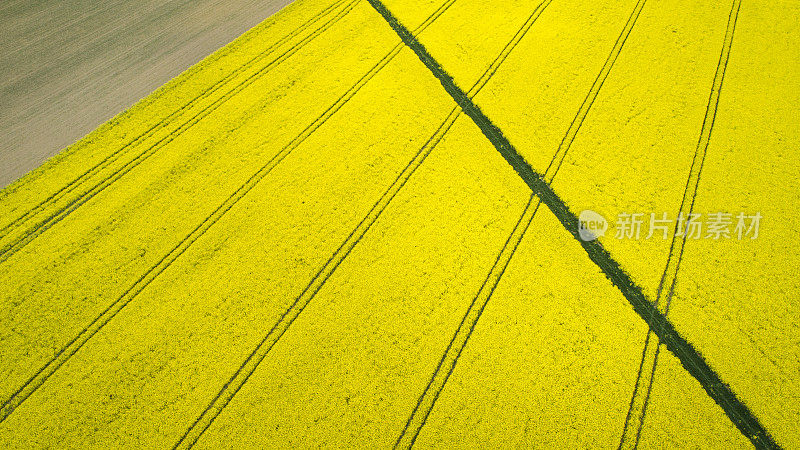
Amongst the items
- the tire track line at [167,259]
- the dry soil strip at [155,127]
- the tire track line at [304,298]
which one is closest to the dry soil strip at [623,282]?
the tire track line at [304,298]

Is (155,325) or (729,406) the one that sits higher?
(155,325)

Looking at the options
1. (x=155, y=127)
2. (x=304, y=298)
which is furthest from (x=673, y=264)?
(x=155, y=127)

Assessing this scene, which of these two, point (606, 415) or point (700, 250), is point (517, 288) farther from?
point (700, 250)

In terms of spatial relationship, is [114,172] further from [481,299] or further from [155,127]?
[481,299]

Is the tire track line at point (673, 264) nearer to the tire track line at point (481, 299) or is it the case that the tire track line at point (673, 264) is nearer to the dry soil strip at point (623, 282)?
the dry soil strip at point (623, 282)

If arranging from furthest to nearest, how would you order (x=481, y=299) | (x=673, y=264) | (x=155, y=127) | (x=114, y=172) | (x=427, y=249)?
(x=155, y=127) < (x=114, y=172) < (x=427, y=249) < (x=673, y=264) < (x=481, y=299)

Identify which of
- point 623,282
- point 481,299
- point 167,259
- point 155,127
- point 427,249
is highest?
point 155,127

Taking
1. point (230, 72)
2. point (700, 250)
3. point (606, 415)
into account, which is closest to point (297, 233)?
point (230, 72)
